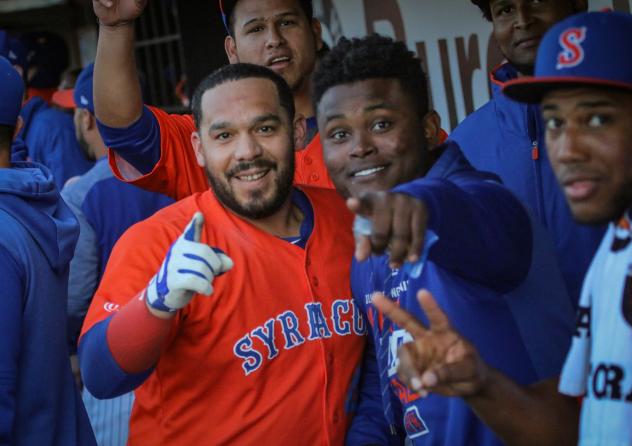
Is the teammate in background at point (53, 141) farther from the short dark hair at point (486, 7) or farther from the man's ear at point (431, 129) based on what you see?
the man's ear at point (431, 129)

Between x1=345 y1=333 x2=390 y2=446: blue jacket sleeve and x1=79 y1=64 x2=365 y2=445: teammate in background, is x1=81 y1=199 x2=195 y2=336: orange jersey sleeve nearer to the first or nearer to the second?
x1=79 y1=64 x2=365 y2=445: teammate in background

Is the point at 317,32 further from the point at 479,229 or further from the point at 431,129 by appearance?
the point at 479,229

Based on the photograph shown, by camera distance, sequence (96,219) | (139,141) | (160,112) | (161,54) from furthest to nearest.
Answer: (161,54) < (96,219) < (160,112) < (139,141)

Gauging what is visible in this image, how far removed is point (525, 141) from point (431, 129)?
1.96 ft

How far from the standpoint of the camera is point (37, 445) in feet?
9.20

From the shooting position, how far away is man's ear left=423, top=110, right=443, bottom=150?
9.27 ft

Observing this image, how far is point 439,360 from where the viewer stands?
1.92m

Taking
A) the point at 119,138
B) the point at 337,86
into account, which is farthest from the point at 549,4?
the point at 119,138

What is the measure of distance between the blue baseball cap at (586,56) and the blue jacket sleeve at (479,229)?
0.86 ft

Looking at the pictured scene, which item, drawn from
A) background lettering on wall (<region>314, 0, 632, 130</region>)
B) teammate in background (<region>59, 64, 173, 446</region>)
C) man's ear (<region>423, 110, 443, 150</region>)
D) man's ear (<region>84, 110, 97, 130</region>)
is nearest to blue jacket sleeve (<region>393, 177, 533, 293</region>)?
man's ear (<region>423, 110, 443, 150</region>)

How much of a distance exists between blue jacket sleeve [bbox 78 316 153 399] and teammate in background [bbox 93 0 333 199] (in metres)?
1.00

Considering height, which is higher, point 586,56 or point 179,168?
point 586,56

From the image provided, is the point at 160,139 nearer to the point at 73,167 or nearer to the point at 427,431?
the point at 427,431

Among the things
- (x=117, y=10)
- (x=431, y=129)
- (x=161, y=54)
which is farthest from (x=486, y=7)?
(x=161, y=54)
